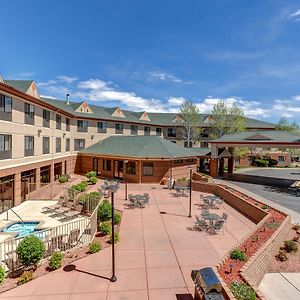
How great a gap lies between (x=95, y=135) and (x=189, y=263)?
34.6 meters

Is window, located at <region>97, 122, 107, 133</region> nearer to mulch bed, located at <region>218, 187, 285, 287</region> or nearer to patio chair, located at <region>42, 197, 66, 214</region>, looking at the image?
patio chair, located at <region>42, 197, 66, 214</region>

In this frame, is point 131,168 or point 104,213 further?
point 131,168

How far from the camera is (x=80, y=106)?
142ft

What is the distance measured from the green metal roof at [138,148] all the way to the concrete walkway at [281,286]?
20606 mm

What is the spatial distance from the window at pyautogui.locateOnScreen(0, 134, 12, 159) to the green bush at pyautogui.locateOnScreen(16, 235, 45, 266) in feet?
36.6

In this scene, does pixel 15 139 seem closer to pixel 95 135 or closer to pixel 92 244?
pixel 92 244

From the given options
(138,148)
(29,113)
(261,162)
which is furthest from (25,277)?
(261,162)

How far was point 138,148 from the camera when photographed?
109 feet

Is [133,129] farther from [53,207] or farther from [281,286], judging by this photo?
[281,286]

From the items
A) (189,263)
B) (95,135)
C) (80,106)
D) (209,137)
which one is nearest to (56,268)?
(189,263)

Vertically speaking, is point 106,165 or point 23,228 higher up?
point 106,165

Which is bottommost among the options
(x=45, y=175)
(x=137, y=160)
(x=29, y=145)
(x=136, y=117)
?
(x=45, y=175)

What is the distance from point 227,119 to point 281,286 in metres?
45.6

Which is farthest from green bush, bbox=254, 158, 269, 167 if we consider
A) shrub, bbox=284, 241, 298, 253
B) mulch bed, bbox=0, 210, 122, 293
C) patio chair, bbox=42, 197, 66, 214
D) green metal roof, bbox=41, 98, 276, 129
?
mulch bed, bbox=0, 210, 122, 293
